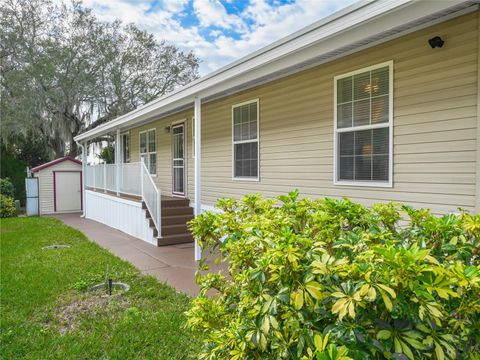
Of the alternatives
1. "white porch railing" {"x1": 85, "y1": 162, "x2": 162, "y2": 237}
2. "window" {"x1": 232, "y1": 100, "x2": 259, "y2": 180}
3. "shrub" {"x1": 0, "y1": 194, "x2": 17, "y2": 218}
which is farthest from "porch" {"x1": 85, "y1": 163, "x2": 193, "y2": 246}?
"shrub" {"x1": 0, "y1": 194, "x2": 17, "y2": 218}

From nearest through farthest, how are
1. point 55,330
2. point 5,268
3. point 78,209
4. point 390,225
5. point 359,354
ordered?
point 359,354 < point 390,225 < point 55,330 < point 5,268 < point 78,209

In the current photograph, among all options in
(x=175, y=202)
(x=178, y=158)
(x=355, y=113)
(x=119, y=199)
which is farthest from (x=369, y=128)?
(x=119, y=199)

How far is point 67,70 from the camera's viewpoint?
16.8 meters

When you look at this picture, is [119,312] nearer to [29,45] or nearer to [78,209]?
[78,209]

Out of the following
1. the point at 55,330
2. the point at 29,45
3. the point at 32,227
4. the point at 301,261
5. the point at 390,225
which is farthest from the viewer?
the point at 29,45

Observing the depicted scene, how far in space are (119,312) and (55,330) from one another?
63cm

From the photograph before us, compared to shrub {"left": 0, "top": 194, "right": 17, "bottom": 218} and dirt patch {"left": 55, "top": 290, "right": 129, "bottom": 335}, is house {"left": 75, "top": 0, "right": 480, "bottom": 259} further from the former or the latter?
shrub {"left": 0, "top": 194, "right": 17, "bottom": 218}

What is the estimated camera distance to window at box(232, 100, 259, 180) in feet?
22.5

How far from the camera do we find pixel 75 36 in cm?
1733

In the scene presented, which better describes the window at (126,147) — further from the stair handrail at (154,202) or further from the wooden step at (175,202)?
the stair handrail at (154,202)

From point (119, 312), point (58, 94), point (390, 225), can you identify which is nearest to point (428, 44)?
point (390, 225)

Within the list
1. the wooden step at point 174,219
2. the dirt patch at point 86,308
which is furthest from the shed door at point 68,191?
the dirt patch at point 86,308

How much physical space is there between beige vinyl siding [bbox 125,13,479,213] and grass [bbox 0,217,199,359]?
271 cm

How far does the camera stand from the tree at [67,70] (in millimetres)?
16203
